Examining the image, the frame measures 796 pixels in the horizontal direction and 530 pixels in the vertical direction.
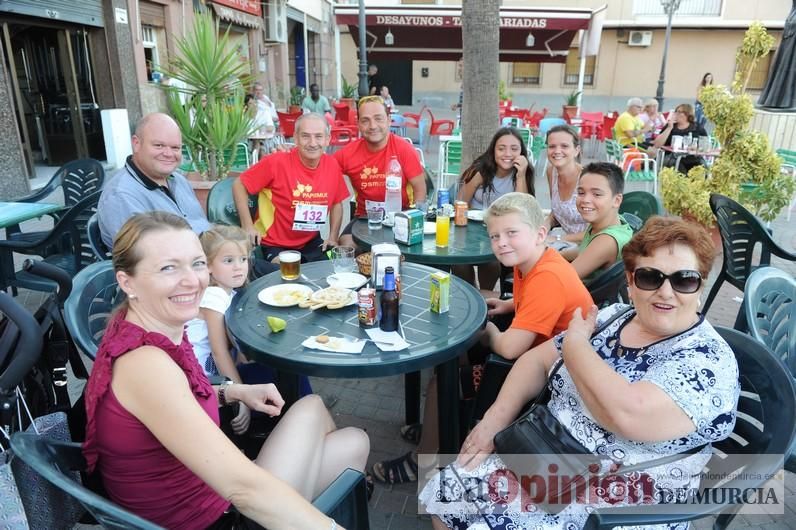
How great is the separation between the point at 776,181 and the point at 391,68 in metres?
23.4

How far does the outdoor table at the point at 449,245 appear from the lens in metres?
2.88

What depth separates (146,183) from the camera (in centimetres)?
289

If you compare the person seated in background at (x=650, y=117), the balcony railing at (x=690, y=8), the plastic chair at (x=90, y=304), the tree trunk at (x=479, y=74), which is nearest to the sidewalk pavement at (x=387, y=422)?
the plastic chair at (x=90, y=304)

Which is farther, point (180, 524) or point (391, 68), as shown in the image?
point (391, 68)

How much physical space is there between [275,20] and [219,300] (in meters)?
16.5

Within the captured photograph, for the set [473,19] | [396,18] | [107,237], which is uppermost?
[396,18]

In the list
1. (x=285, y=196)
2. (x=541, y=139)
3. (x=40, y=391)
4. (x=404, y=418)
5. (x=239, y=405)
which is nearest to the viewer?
(x=40, y=391)

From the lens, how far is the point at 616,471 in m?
1.48

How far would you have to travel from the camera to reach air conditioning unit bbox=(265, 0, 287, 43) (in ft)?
53.3

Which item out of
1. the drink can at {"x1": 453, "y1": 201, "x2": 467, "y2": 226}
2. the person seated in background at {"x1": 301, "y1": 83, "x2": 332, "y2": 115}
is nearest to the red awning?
the person seated in background at {"x1": 301, "y1": 83, "x2": 332, "y2": 115}

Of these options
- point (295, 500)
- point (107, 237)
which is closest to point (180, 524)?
point (295, 500)

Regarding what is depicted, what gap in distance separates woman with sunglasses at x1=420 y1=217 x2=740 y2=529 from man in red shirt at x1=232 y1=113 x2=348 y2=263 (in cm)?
228

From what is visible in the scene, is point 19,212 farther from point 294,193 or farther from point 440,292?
point 440,292

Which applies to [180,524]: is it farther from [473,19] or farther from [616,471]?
[473,19]
